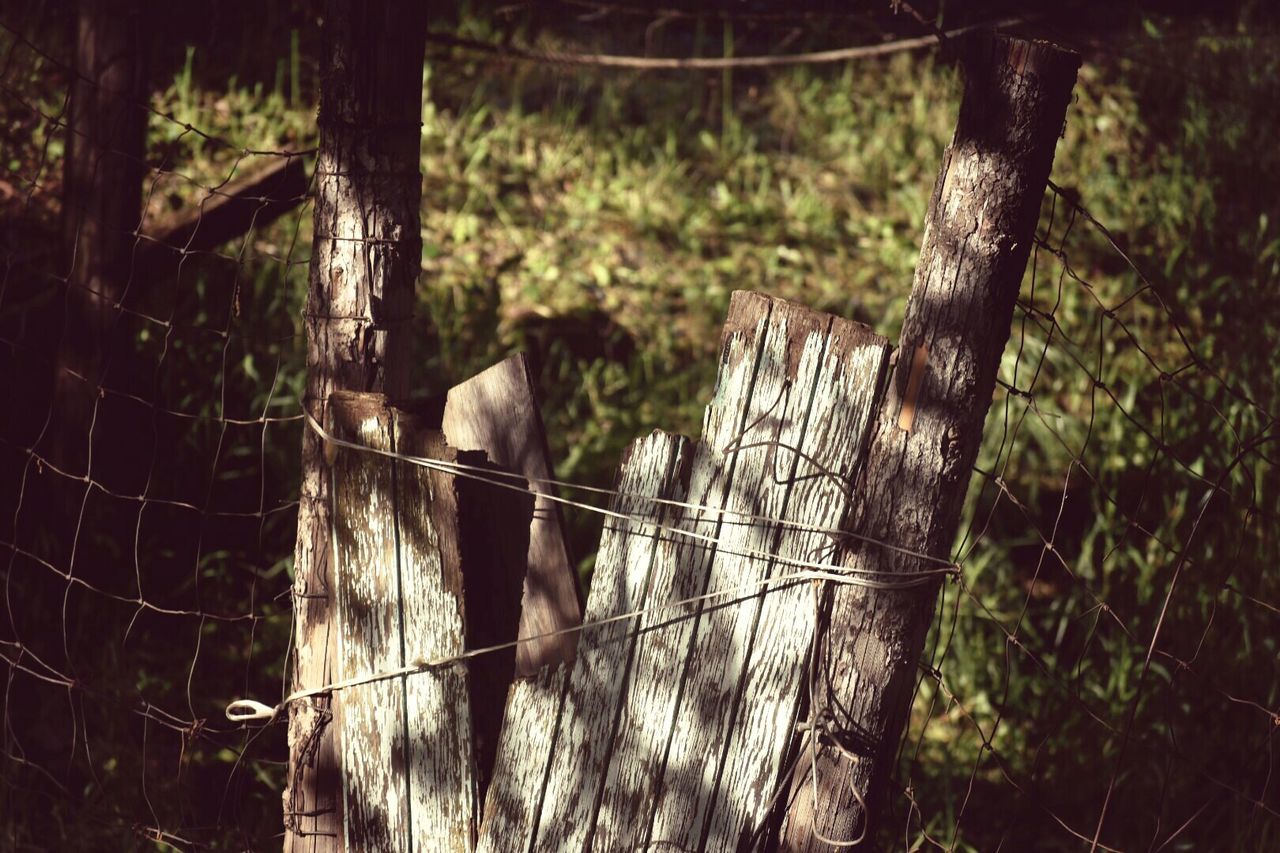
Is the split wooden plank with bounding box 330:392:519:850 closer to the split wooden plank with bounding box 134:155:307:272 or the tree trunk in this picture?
the split wooden plank with bounding box 134:155:307:272

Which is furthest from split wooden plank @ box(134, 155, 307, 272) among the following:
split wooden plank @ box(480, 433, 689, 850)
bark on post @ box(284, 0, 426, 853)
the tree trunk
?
split wooden plank @ box(480, 433, 689, 850)

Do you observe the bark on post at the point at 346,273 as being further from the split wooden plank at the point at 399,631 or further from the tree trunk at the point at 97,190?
the tree trunk at the point at 97,190

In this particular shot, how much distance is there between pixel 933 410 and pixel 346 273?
38.0 inches

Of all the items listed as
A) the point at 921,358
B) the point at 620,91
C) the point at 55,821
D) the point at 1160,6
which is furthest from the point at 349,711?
the point at 1160,6

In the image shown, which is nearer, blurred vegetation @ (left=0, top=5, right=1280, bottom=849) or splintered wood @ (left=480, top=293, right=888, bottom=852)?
splintered wood @ (left=480, top=293, right=888, bottom=852)

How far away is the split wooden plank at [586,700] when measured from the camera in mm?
1619

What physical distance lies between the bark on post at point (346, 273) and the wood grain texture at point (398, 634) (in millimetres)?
60

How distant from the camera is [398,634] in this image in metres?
1.80

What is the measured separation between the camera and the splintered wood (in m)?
1.52

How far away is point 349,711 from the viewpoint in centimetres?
184

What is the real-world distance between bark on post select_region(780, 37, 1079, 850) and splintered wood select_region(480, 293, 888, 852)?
0.05m

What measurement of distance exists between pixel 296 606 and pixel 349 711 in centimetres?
21

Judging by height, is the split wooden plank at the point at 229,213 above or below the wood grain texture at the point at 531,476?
above

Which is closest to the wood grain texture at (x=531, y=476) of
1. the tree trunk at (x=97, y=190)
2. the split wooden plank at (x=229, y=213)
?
the split wooden plank at (x=229, y=213)
